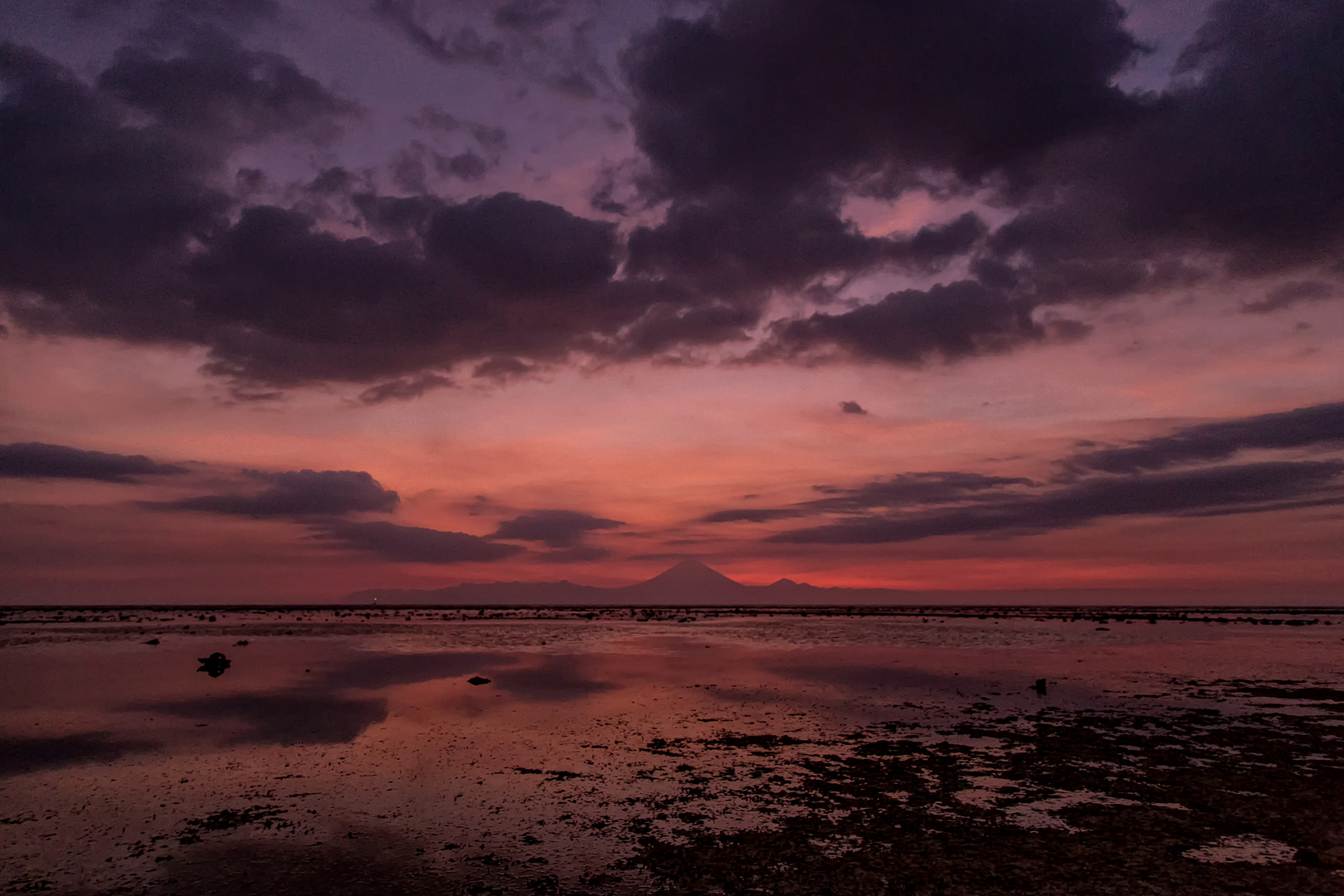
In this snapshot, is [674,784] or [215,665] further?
[215,665]

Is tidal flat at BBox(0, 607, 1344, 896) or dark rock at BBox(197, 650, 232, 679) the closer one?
tidal flat at BBox(0, 607, 1344, 896)

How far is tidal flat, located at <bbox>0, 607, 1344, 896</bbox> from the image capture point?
12969 mm

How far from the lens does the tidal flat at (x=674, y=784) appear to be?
12969mm

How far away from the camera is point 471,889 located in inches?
488

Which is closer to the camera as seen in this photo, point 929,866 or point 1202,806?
point 929,866

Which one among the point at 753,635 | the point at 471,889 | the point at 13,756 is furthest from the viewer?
the point at 753,635

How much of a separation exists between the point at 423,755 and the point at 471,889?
10.3 meters

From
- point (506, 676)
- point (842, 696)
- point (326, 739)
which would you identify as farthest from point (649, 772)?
point (506, 676)

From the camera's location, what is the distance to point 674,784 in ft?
60.5

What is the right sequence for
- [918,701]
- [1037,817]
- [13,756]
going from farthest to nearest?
[918,701] → [13,756] → [1037,817]

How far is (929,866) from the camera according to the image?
1293 cm

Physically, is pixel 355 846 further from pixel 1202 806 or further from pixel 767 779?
pixel 1202 806

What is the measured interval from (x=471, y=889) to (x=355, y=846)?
3.35 metres

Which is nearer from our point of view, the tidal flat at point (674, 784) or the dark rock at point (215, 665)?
the tidal flat at point (674, 784)
